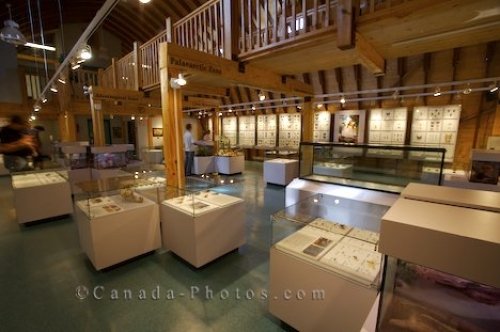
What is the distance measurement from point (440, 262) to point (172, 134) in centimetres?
354

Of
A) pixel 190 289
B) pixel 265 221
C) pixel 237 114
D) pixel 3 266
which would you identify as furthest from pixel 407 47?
pixel 237 114

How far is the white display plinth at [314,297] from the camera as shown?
168 centimetres

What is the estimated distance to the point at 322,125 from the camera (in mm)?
10188

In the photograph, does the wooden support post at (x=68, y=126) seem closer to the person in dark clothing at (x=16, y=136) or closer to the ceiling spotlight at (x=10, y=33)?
the person in dark clothing at (x=16, y=136)

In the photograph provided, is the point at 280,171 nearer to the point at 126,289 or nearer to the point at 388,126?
the point at 388,126

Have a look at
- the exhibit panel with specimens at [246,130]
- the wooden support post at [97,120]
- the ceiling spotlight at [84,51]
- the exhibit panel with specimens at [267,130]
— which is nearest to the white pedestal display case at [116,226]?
the ceiling spotlight at [84,51]

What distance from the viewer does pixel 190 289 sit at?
2.71 meters

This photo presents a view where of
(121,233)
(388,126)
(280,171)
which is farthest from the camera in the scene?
(388,126)

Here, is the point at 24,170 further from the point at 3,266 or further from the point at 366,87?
the point at 366,87

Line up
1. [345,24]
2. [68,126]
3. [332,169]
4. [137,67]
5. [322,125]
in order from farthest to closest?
[68,126] < [322,125] < [137,67] < [332,169] < [345,24]

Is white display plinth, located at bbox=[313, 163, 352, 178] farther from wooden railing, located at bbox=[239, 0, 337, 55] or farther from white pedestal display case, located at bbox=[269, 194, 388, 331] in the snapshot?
wooden railing, located at bbox=[239, 0, 337, 55]

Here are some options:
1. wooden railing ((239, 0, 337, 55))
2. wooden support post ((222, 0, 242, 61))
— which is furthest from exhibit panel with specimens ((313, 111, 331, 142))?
wooden support post ((222, 0, 242, 61))

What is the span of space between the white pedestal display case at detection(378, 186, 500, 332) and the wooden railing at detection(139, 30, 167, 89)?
613 centimetres

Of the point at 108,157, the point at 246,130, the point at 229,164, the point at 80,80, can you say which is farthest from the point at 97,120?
the point at 246,130
